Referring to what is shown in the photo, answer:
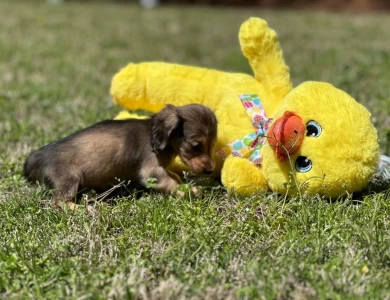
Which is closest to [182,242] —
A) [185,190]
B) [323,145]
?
[185,190]

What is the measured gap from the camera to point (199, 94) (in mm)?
4184

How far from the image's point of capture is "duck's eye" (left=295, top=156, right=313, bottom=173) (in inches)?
133

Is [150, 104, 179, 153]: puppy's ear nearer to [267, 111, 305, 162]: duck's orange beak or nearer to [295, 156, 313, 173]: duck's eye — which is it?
[267, 111, 305, 162]: duck's orange beak

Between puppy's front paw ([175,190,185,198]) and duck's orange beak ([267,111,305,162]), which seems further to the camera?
puppy's front paw ([175,190,185,198])

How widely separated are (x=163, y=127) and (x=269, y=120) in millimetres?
715

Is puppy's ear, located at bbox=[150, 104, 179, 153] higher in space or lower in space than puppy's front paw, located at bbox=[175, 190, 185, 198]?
higher

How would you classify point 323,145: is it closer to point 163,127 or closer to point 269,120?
point 269,120

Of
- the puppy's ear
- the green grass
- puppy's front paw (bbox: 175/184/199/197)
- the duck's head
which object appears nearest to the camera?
the green grass

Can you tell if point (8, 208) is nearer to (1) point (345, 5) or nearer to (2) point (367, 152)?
(2) point (367, 152)

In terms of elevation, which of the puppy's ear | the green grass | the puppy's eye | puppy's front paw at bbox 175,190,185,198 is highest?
the puppy's ear

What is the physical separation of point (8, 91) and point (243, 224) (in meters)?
4.27

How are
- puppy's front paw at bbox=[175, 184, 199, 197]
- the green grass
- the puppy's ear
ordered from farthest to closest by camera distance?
1. the puppy's ear
2. puppy's front paw at bbox=[175, 184, 199, 197]
3. the green grass

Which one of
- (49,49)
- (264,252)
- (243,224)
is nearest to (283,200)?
(243,224)

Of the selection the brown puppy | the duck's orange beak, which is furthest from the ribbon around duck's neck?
the duck's orange beak
